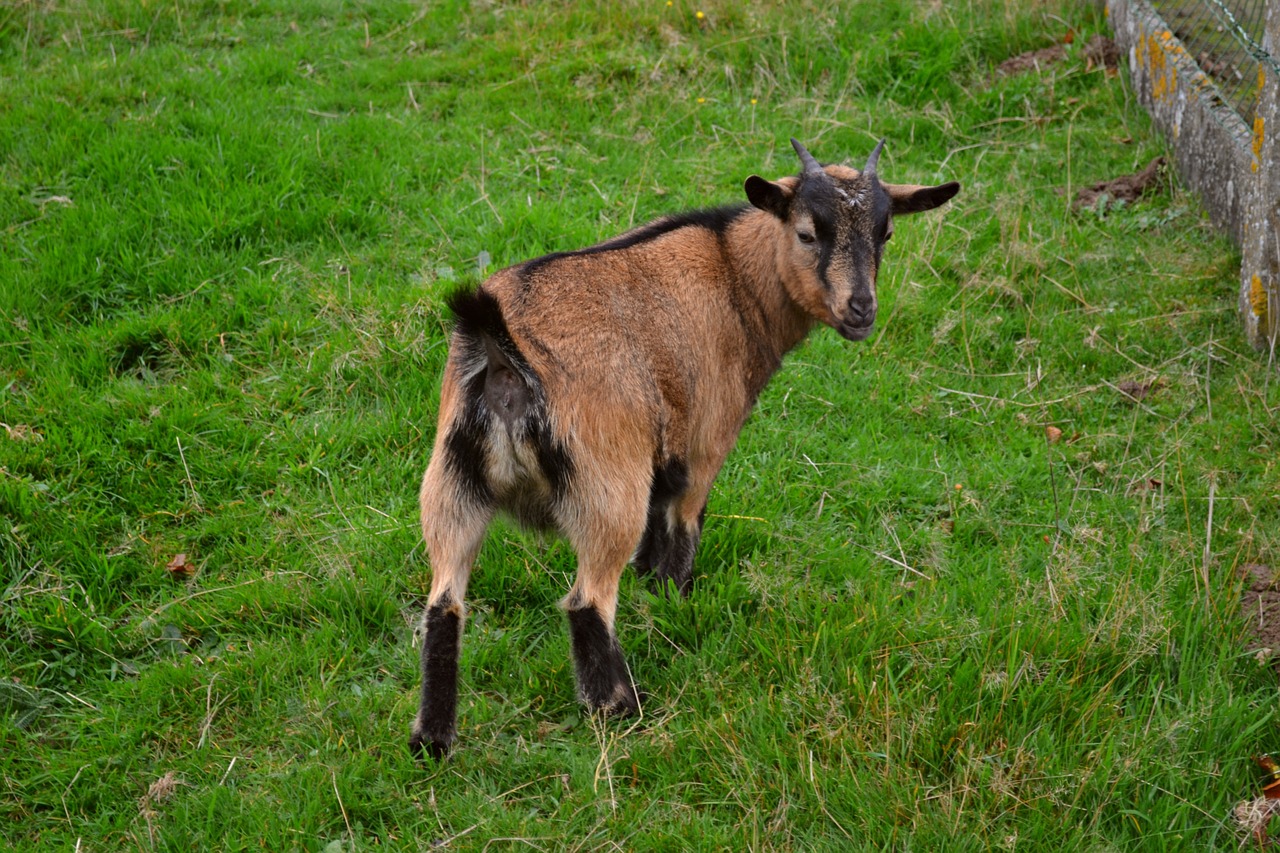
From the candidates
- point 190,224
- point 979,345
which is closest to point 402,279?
point 190,224

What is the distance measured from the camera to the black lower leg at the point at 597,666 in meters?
3.92

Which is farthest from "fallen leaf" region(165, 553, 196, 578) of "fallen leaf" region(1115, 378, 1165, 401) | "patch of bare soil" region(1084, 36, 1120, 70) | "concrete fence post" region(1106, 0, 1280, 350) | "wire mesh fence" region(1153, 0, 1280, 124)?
"patch of bare soil" region(1084, 36, 1120, 70)

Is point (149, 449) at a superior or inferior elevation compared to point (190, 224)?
inferior

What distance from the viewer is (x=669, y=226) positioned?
4.82 m

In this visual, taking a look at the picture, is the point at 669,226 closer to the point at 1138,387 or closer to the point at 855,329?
the point at 855,329

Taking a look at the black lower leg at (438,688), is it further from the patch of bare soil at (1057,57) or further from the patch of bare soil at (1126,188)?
the patch of bare soil at (1057,57)

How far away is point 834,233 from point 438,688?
91.6 inches

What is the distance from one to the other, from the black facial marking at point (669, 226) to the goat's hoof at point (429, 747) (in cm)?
172

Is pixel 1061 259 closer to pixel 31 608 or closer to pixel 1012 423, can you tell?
pixel 1012 423

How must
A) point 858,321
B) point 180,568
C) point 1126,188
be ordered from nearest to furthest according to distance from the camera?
point 858,321 < point 180,568 < point 1126,188

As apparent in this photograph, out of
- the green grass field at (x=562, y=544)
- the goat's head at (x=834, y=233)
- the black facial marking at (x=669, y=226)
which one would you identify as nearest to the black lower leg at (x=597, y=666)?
the green grass field at (x=562, y=544)

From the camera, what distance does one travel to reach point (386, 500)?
16.5 feet

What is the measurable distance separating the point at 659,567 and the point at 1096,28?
19.6 ft

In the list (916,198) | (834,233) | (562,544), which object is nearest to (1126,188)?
(916,198)
